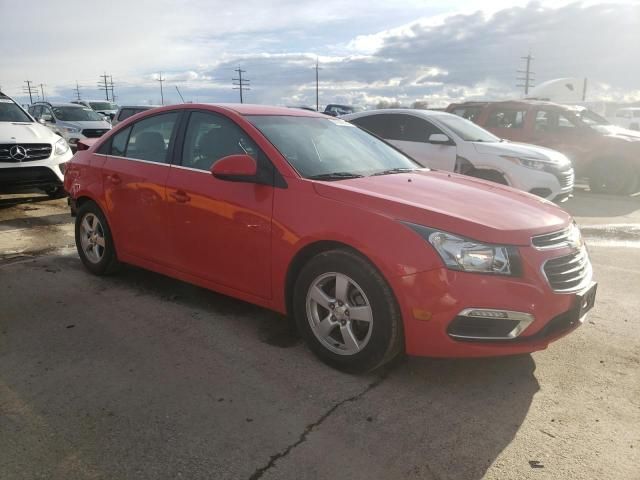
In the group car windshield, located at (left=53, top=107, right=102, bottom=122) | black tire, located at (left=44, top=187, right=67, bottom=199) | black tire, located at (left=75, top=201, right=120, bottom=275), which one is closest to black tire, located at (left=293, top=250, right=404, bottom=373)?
black tire, located at (left=75, top=201, right=120, bottom=275)

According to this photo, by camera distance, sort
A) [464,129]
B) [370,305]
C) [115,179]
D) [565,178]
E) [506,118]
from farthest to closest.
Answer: [506,118], [464,129], [565,178], [115,179], [370,305]

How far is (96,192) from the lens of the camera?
482cm

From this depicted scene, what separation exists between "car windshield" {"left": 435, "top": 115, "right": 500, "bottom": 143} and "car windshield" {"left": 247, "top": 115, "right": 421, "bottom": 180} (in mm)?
3899

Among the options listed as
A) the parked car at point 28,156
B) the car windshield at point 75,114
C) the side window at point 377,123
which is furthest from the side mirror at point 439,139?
the car windshield at point 75,114

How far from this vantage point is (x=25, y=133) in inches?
339

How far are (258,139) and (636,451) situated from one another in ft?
9.10

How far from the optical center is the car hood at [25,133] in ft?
27.2

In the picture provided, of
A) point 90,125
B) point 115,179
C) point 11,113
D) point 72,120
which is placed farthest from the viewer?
point 72,120

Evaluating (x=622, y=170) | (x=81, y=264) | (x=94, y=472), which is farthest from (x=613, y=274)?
(x=622, y=170)

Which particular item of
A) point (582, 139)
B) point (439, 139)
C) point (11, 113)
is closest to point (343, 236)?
point (439, 139)

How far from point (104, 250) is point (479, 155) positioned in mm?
5312

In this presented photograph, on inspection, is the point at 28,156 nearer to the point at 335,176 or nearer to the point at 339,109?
the point at 335,176

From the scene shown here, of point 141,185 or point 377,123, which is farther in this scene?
point 377,123

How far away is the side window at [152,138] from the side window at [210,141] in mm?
228
